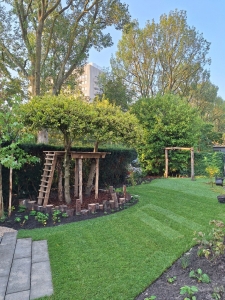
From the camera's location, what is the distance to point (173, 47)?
45.8ft

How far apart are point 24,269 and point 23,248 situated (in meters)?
0.57

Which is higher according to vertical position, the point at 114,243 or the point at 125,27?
the point at 125,27

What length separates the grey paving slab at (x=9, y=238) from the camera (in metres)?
3.18

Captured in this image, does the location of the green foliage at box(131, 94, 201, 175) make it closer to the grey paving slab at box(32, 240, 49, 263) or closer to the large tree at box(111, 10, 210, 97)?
the large tree at box(111, 10, 210, 97)

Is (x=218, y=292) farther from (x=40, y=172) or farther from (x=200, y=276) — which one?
(x=40, y=172)

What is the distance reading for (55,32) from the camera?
35.0ft

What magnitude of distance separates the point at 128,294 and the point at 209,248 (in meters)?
1.32

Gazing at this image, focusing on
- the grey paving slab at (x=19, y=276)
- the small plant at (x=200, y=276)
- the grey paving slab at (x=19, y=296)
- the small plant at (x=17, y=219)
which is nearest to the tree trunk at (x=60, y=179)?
the small plant at (x=17, y=219)

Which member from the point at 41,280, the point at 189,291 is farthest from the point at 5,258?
the point at 189,291

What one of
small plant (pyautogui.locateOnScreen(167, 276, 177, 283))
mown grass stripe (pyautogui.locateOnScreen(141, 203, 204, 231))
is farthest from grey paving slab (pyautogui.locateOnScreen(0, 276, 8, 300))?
mown grass stripe (pyautogui.locateOnScreen(141, 203, 204, 231))

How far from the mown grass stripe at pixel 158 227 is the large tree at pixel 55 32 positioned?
6320 millimetres

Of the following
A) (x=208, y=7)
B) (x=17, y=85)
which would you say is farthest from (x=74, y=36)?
(x=208, y=7)

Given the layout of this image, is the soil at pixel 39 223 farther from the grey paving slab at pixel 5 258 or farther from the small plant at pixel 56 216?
the grey paving slab at pixel 5 258

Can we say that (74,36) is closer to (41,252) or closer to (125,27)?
(125,27)
